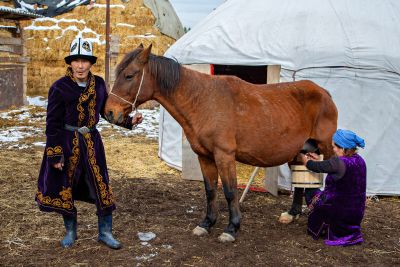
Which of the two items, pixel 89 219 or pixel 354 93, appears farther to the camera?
pixel 354 93

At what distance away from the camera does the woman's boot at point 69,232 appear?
393 centimetres

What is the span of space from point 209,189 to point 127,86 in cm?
130

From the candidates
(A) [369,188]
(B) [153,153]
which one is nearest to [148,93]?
(A) [369,188]

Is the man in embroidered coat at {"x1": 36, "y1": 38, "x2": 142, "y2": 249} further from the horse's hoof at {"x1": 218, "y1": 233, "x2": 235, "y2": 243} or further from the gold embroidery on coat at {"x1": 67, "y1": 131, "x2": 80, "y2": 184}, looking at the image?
the horse's hoof at {"x1": 218, "y1": 233, "x2": 235, "y2": 243}

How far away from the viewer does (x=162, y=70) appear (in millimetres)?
3932

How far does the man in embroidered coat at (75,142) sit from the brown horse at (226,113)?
20 centimetres

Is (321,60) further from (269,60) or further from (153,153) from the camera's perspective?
(153,153)

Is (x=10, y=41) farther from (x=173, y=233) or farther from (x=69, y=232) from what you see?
(x=173, y=233)

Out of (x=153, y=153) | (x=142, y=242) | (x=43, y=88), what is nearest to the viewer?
(x=142, y=242)

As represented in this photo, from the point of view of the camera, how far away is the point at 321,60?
5.98 meters

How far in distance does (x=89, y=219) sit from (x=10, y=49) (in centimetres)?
1133

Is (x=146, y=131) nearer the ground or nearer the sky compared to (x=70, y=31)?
nearer the ground

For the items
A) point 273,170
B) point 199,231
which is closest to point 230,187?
point 199,231

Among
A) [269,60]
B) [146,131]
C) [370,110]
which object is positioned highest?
[269,60]
